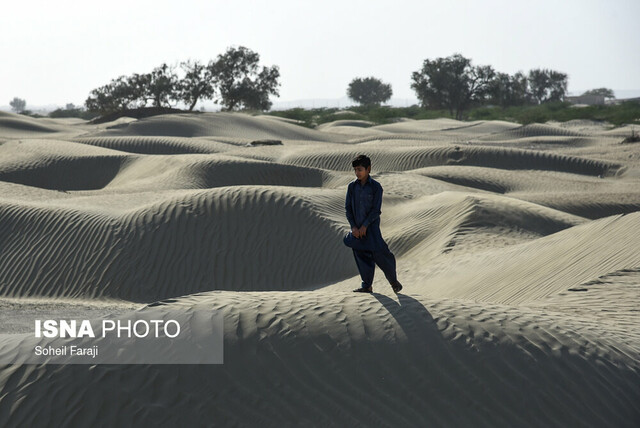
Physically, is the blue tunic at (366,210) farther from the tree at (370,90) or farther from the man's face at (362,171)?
the tree at (370,90)

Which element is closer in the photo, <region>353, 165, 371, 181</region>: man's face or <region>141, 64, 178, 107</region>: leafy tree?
<region>353, 165, 371, 181</region>: man's face

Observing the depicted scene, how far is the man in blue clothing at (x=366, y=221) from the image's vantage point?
18.7 ft

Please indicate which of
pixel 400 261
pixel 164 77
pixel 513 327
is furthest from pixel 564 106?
pixel 513 327

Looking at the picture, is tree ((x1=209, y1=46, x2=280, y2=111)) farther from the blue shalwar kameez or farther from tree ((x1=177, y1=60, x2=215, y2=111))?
the blue shalwar kameez

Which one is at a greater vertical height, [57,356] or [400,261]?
[57,356]

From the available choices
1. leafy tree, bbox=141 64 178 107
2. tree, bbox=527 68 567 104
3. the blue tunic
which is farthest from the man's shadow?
tree, bbox=527 68 567 104

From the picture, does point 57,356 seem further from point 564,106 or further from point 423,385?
point 564,106

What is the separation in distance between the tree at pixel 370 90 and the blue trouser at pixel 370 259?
103 metres

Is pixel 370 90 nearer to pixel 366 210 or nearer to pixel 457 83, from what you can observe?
pixel 457 83

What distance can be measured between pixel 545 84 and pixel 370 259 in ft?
311

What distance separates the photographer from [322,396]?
15.4ft

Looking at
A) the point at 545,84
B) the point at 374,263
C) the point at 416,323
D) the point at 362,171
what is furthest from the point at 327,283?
the point at 545,84

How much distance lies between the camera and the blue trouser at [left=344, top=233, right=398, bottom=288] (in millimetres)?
5844

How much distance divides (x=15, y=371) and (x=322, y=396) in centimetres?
190
